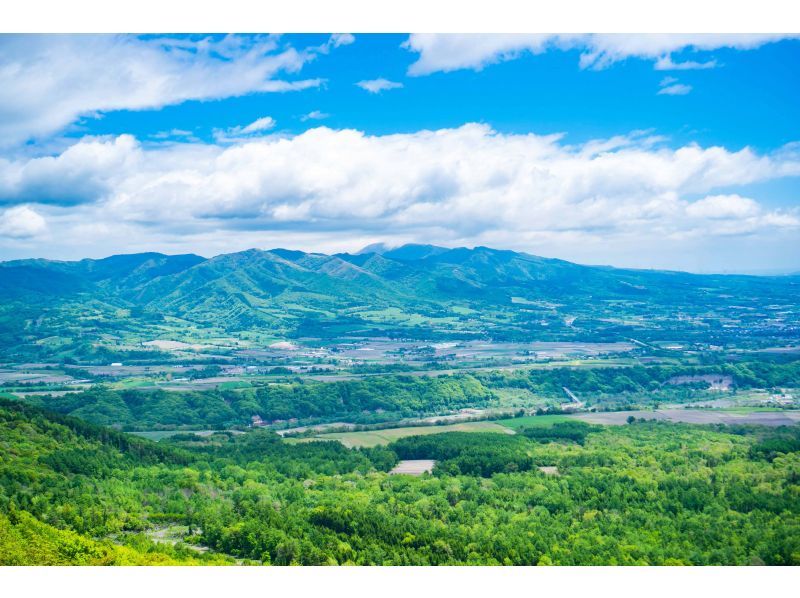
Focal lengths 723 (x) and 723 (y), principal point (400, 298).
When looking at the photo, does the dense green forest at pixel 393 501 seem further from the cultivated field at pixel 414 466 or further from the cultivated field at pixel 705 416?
the cultivated field at pixel 705 416

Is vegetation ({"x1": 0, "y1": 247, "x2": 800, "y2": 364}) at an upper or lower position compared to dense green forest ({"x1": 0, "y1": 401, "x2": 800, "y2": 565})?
upper

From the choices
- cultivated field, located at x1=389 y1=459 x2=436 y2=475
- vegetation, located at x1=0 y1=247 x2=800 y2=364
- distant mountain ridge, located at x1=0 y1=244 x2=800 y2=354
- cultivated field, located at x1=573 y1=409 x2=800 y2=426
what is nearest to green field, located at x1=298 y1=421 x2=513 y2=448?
cultivated field, located at x1=389 y1=459 x2=436 y2=475

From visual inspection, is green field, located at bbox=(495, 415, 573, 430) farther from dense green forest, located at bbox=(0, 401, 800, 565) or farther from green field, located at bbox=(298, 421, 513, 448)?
dense green forest, located at bbox=(0, 401, 800, 565)

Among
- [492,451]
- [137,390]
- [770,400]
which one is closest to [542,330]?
[770,400]

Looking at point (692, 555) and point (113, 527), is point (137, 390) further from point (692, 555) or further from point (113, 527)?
point (692, 555)

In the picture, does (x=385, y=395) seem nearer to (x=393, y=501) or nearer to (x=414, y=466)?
(x=414, y=466)

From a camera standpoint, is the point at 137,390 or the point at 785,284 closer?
the point at 137,390
